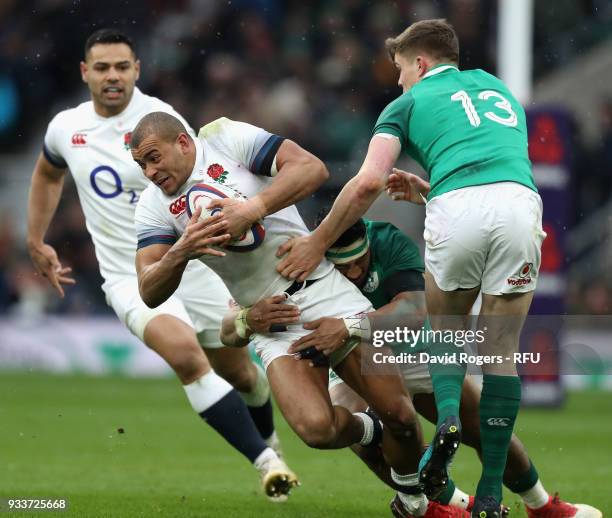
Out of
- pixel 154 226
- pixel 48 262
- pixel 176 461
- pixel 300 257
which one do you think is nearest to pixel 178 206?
pixel 154 226

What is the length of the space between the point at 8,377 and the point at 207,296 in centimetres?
846

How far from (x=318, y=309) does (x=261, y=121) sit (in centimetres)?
1122

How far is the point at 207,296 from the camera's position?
790cm

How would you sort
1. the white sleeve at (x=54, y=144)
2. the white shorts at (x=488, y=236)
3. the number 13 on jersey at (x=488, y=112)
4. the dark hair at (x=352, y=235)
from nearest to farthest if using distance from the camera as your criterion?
1. the white shorts at (x=488, y=236)
2. the number 13 on jersey at (x=488, y=112)
3. the dark hair at (x=352, y=235)
4. the white sleeve at (x=54, y=144)

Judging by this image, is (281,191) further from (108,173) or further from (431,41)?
(108,173)

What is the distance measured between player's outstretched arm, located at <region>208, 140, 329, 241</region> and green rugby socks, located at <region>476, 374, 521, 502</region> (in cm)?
127

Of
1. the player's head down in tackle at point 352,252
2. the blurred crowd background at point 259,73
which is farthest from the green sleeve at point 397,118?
the blurred crowd background at point 259,73

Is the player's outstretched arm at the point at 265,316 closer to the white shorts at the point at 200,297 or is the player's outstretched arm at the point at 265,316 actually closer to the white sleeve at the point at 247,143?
the white sleeve at the point at 247,143

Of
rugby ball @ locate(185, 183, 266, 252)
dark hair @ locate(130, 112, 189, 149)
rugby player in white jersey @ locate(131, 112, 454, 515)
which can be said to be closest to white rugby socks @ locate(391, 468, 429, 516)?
rugby player in white jersey @ locate(131, 112, 454, 515)

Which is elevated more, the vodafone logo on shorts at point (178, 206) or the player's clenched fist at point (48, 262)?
the vodafone logo on shorts at point (178, 206)

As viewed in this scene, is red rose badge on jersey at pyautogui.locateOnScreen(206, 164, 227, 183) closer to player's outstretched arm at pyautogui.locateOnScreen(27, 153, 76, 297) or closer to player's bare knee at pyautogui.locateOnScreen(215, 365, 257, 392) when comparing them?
player's bare knee at pyautogui.locateOnScreen(215, 365, 257, 392)

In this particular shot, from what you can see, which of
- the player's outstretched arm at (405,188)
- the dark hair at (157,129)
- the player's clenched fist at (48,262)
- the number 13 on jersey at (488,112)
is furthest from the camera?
the player's clenched fist at (48,262)

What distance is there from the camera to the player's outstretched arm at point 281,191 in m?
5.74

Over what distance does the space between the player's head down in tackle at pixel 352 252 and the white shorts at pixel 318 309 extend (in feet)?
0.35
